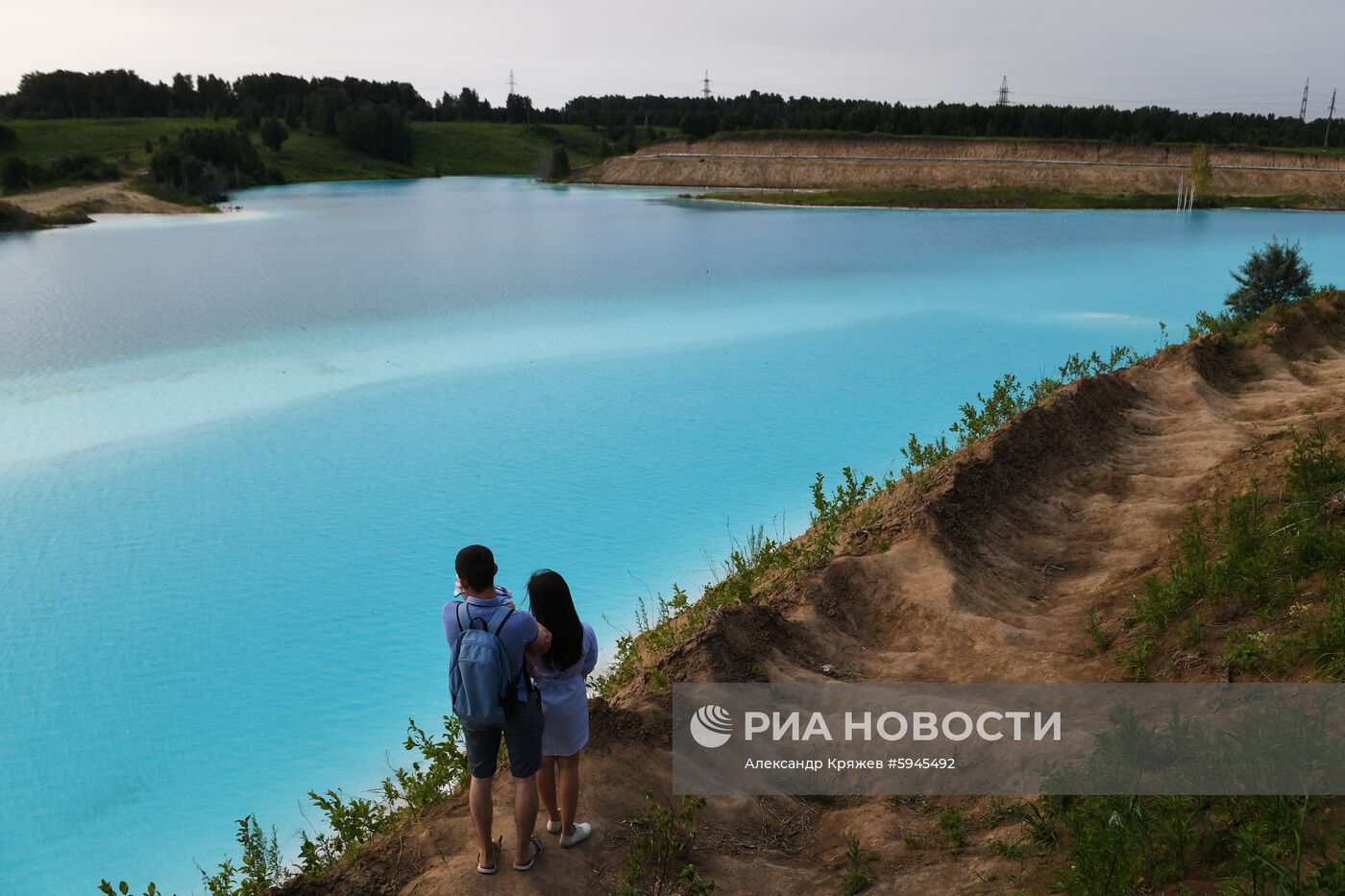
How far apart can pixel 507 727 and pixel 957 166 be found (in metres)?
94.6

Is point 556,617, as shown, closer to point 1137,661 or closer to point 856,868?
point 856,868

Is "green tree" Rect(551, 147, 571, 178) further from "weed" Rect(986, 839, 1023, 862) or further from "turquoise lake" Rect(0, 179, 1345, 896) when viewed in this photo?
"weed" Rect(986, 839, 1023, 862)

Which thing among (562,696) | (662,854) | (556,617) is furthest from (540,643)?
(662,854)

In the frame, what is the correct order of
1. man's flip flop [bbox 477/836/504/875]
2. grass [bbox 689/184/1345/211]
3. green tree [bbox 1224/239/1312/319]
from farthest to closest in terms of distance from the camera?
grass [bbox 689/184/1345/211] → green tree [bbox 1224/239/1312/319] → man's flip flop [bbox 477/836/504/875]

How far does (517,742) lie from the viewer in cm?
495

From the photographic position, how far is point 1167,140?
307 feet

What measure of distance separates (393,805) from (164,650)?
461cm

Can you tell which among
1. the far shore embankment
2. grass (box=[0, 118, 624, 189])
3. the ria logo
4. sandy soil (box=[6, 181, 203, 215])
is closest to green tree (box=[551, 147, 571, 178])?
the far shore embankment

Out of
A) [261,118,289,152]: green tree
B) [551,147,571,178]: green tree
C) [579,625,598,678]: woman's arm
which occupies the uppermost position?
[261,118,289,152]: green tree

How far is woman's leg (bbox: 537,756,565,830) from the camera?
208 inches

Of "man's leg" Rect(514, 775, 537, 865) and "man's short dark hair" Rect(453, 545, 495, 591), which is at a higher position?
"man's short dark hair" Rect(453, 545, 495, 591)

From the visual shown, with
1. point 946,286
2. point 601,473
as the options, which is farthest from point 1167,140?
point 601,473

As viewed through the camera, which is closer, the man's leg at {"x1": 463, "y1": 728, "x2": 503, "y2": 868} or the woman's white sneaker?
the man's leg at {"x1": 463, "y1": 728, "x2": 503, "y2": 868}

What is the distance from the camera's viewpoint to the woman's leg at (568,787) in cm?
519
